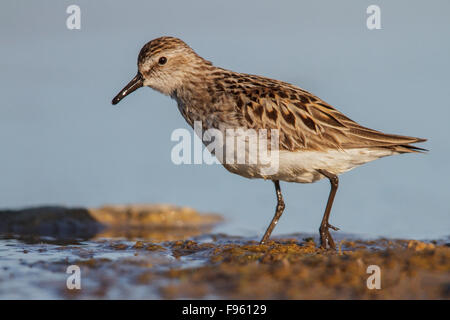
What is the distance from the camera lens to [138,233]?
34.9ft

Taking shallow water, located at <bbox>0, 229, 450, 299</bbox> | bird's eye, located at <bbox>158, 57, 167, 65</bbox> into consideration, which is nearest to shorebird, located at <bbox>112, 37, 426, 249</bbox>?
bird's eye, located at <bbox>158, 57, 167, 65</bbox>

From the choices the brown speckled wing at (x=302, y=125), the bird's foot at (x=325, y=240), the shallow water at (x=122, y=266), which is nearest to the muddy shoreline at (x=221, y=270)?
the shallow water at (x=122, y=266)

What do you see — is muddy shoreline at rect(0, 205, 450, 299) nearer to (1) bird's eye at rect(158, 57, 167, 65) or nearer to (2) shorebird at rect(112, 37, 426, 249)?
(2) shorebird at rect(112, 37, 426, 249)

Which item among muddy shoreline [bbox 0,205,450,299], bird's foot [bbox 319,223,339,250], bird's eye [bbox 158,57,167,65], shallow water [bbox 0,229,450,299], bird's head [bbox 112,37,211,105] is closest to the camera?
muddy shoreline [bbox 0,205,450,299]

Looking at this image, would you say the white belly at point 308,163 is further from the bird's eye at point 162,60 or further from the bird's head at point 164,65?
the bird's eye at point 162,60

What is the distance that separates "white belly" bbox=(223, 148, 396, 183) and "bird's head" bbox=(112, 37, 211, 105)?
1681mm

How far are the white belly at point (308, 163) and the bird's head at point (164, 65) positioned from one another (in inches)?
66.2

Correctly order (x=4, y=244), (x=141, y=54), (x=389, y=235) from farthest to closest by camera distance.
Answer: (x=389, y=235) < (x=141, y=54) < (x=4, y=244)

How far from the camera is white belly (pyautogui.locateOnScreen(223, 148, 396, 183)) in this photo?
7.78 metres

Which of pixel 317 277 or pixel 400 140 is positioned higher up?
pixel 400 140

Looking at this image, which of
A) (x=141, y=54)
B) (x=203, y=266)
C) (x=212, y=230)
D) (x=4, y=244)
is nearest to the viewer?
(x=203, y=266)
